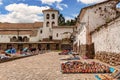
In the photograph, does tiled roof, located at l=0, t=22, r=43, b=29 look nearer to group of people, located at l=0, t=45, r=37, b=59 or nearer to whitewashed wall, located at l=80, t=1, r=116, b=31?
group of people, located at l=0, t=45, r=37, b=59

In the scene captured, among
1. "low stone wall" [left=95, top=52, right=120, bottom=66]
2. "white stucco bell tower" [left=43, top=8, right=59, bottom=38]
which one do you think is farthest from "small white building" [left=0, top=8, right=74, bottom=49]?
"low stone wall" [left=95, top=52, right=120, bottom=66]

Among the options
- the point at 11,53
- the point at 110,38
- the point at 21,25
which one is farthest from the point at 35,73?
the point at 21,25

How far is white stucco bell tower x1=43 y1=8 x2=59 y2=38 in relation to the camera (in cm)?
6694

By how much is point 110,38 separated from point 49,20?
174 feet

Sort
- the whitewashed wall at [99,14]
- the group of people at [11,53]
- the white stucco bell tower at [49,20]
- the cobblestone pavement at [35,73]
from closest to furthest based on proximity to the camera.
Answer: the cobblestone pavement at [35,73] < the whitewashed wall at [99,14] < the group of people at [11,53] < the white stucco bell tower at [49,20]

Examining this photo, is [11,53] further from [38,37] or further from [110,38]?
[38,37]

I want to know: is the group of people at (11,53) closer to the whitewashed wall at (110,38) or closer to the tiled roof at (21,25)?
the whitewashed wall at (110,38)

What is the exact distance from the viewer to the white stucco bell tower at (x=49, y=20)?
220 feet

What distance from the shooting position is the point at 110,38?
15.3m

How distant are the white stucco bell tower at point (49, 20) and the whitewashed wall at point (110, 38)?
47.8 metres

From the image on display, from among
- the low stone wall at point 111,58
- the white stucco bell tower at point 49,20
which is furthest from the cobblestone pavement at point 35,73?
the white stucco bell tower at point 49,20

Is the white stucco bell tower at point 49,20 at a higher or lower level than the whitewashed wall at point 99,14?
higher

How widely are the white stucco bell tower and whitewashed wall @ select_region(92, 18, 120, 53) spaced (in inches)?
1881

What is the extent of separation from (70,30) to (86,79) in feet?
178
